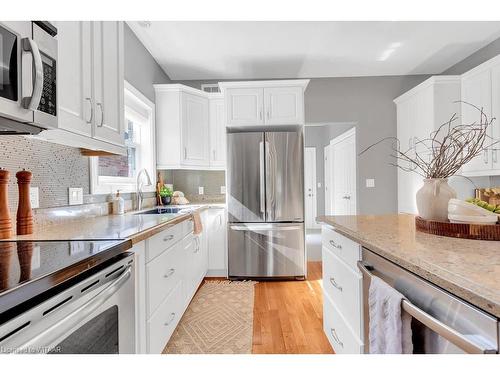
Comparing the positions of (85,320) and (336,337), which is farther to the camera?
(336,337)

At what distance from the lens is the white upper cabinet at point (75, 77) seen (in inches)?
55.3

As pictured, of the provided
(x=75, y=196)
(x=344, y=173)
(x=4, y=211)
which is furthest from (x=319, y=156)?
(x=4, y=211)

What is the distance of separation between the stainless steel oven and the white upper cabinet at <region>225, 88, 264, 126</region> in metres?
2.53

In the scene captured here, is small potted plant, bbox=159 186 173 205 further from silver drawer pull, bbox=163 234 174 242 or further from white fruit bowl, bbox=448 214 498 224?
white fruit bowl, bbox=448 214 498 224

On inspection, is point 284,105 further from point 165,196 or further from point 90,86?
point 90,86

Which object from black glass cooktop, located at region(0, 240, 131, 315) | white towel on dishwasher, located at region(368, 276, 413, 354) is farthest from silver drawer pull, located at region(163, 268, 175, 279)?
white towel on dishwasher, located at region(368, 276, 413, 354)

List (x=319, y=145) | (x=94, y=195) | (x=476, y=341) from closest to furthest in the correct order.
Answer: (x=476, y=341) < (x=94, y=195) < (x=319, y=145)

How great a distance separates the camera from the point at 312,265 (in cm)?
404

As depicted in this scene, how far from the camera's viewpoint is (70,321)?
84 cm

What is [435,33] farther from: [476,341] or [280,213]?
[476,341]

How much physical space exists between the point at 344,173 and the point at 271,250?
2728 millimetres

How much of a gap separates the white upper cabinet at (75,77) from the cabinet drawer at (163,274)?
830mm

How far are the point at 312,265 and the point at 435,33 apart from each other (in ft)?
9.93
